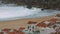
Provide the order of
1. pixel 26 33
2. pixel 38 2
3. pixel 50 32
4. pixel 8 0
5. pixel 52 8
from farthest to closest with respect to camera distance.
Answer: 1. pixel 8 0
2. pixel 38 2
3. pixel 52 8
4. pixel 50 32
5. pixel 26 33

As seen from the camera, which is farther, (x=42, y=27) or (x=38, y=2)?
(x=38, y=2)

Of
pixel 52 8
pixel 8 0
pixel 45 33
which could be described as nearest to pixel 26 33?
pixel 45 33

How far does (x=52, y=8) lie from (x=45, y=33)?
6.64 m

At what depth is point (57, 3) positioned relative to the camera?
10.6 meters

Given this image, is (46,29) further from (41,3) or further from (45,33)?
(41,3)

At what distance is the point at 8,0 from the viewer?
12883 mm

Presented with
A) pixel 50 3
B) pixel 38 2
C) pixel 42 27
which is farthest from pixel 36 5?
pixel 42 27

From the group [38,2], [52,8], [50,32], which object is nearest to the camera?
[50,32]

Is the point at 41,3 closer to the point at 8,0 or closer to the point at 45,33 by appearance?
the point at 8,0

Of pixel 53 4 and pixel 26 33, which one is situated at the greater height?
pixel 26 33

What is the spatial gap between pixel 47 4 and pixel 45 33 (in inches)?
273

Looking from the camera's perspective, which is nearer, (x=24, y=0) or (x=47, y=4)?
(x=47, y=4)

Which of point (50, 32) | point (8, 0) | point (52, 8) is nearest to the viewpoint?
point (50, 32)

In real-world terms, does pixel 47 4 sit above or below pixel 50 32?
below
